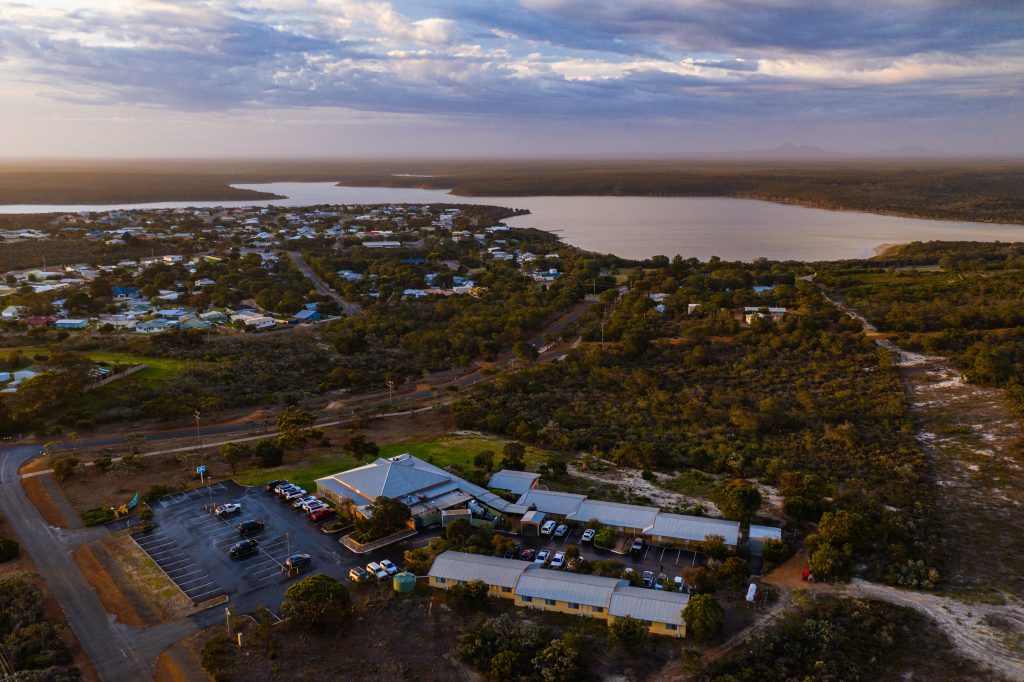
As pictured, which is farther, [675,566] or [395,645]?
[675,566]

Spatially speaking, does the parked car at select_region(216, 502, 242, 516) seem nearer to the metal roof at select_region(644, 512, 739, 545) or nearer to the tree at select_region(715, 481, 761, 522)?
the metal roof at select_region(644, 512, 739, 545)

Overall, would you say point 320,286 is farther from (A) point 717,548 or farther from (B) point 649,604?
(B) point 649,604

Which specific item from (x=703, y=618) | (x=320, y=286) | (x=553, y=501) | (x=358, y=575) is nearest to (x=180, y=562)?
(x=358, y=575)

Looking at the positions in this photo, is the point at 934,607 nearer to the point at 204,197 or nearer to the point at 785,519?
the point at 785,519

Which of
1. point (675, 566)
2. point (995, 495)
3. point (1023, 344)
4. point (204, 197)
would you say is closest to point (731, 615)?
point (675, 566)

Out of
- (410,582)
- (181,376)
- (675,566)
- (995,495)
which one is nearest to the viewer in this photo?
(410,582)

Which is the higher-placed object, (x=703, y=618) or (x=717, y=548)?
(x=703, y=618)

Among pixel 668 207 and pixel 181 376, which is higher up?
pixel 668 207

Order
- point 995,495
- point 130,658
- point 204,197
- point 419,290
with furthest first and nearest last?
point 204,197 → point 419,290 → point 995,495 → point 130,658

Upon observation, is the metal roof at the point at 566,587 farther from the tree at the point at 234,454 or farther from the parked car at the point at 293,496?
the tree at the point at 234,454
